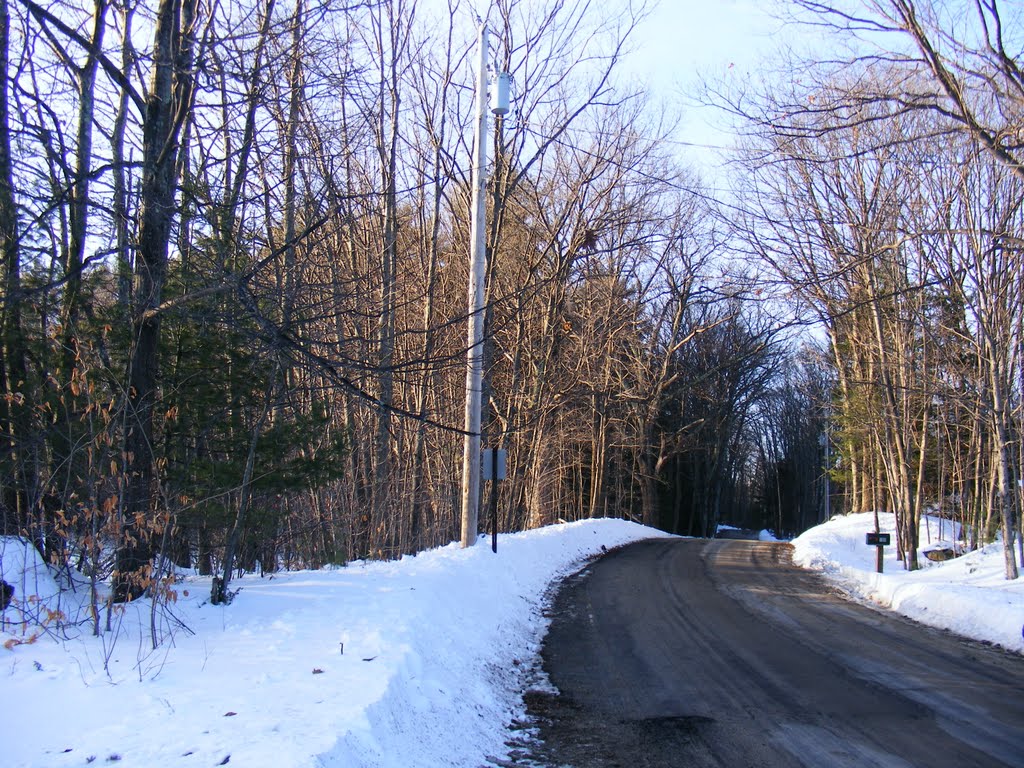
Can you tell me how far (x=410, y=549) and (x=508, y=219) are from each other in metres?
12.0

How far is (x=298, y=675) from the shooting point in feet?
18.4

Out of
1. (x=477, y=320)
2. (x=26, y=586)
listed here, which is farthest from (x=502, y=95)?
(x=26, y=586)

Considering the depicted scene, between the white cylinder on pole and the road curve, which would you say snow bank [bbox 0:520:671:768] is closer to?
the road curve

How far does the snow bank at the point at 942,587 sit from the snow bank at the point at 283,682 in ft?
18.6

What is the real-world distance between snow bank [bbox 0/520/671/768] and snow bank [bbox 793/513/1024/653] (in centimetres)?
566

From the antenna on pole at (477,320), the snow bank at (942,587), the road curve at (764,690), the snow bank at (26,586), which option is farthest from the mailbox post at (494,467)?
the snow bank at (26,586)

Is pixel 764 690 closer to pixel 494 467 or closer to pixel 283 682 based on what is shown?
pixel 283 682

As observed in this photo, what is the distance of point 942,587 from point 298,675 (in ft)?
32.6

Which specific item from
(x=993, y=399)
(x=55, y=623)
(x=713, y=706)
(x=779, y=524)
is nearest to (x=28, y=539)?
(x=55, y=623)

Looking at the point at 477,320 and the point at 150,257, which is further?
the point at 477,320

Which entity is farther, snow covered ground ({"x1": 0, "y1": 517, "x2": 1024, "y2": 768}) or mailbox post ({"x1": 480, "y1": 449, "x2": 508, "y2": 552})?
mailbox post ({"x1": 480, "y1": 449, "x2": 508, "y2": 552})

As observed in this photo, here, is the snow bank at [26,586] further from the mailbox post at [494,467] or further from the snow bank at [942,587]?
the snow bank at [942,587]

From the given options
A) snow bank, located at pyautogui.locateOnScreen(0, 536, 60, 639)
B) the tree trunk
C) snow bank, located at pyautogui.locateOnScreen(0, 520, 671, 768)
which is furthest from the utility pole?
snow bank, located at pyautogui.locateOnScreen(0, 536, 60, 639)

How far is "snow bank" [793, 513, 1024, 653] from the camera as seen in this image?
9.56m
